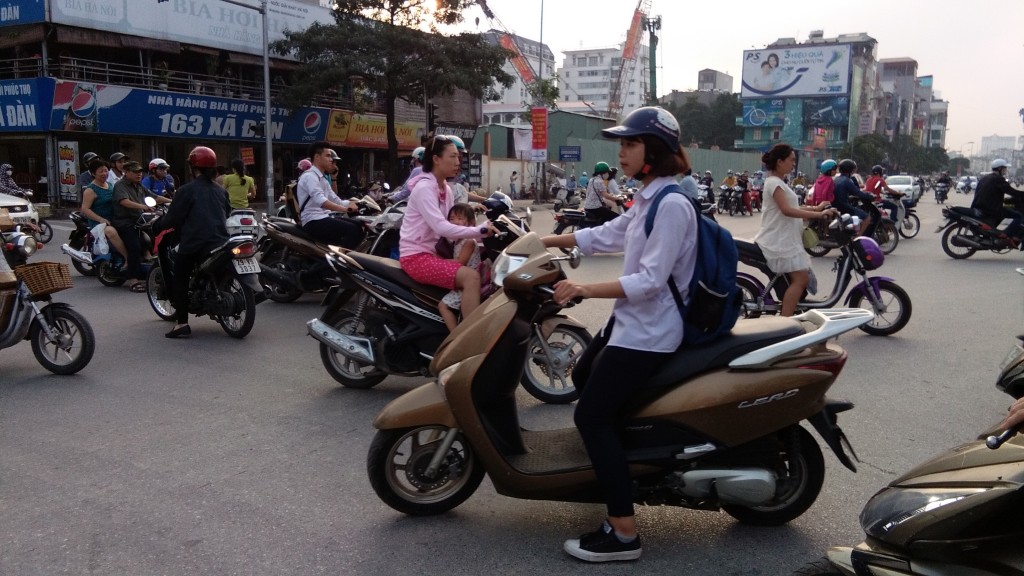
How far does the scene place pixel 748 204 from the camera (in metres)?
27.6

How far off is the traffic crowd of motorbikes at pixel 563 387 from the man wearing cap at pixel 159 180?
475 cm

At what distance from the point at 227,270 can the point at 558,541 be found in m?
4.81

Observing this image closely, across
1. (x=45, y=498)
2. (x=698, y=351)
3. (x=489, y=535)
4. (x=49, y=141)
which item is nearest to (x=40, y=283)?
(x=45, y=498)

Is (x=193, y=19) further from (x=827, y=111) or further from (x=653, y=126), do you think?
(x=827, y=111)

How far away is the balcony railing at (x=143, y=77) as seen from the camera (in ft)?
77.8

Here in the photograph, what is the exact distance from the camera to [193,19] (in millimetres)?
26781

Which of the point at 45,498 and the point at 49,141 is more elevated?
the point at 49,141

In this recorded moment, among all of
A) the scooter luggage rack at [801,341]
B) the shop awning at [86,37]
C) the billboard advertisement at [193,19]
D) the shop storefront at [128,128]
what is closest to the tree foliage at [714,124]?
the shop storefront at [128,128]

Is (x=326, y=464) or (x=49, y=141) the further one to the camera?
(x=49, y=141)

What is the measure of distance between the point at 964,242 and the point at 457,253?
11.4 m

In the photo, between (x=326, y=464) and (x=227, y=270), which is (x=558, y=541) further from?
(x=227, y=270)

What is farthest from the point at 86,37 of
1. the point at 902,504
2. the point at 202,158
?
the point at 902,504

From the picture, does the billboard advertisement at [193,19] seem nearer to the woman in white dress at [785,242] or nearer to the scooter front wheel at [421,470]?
the woman in white dress at [785,242]

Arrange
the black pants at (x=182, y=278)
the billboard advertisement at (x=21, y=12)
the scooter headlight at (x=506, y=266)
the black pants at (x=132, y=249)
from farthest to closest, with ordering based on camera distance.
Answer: the billboard advertisement at (x=21, y=12) → the black pants at (x=132, y=249) → the black pants at (x=182, y=278) → the scooter headlight at (x=506, y=266)
